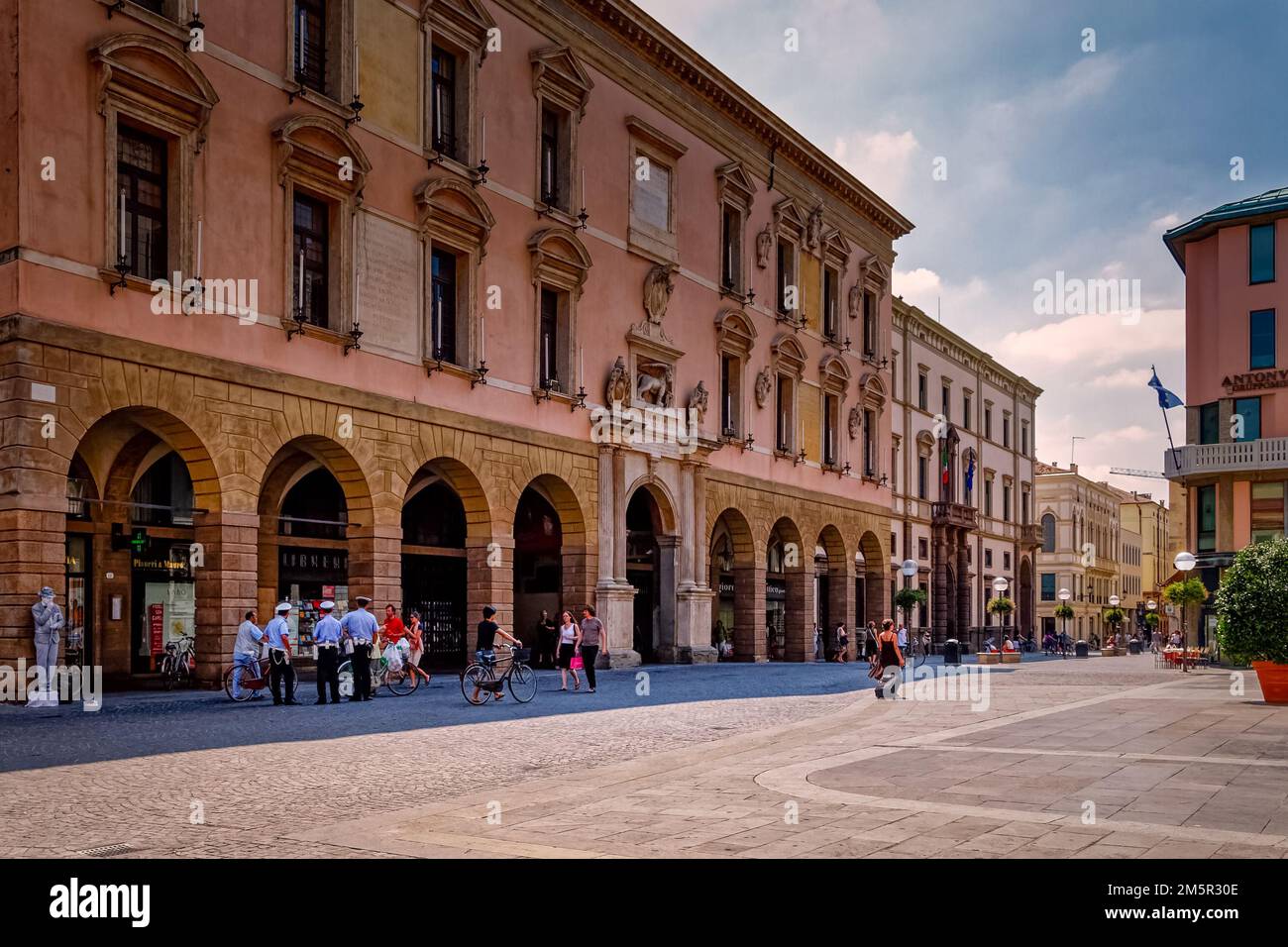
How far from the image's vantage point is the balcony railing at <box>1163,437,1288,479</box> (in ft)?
146

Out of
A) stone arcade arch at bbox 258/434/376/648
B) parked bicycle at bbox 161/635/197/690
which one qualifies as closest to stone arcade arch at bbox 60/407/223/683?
parked bicycle at bbox 161/635/197/690

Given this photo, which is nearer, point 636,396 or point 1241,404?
point 636,396

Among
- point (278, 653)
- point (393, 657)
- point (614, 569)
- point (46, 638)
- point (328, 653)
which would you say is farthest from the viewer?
point (614, 569)

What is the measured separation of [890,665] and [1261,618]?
22.4ft

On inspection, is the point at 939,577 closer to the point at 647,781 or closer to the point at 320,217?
the point at 320,217

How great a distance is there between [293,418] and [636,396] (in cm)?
1302

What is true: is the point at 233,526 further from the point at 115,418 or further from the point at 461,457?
the point at 461,457

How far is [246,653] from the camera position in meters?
20.6

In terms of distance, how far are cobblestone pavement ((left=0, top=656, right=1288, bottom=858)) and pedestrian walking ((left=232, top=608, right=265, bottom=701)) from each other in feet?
2.56

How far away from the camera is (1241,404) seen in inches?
1836

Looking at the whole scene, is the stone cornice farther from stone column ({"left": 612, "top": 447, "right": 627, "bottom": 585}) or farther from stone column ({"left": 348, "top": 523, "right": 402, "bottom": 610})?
stone column ({"left": 348, "top": 523, "right": 402, "bottom": 610})

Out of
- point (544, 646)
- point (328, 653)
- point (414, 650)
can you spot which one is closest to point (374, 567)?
point (414, 650)

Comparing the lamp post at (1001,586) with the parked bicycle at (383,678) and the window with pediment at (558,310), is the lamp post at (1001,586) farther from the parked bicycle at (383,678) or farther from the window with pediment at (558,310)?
the parked bicycle at (383,678)
